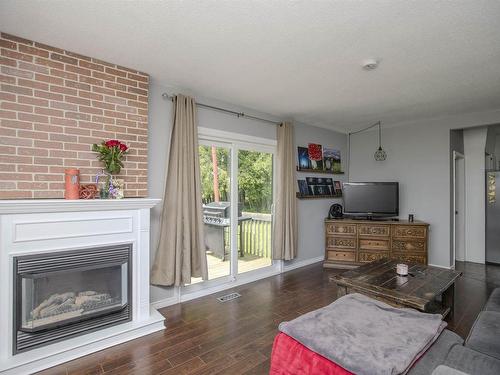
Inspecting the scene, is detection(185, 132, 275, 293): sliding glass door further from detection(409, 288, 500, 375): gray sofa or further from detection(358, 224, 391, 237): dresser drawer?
detection(409, 288, 500, 375): gray sofa

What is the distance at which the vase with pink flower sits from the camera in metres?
2.46

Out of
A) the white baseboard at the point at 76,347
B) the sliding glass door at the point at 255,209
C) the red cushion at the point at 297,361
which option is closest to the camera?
the red cushion at the point at 297,361

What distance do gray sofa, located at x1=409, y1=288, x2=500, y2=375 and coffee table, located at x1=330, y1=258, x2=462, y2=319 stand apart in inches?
18.4

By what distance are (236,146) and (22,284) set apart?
2.66 meters

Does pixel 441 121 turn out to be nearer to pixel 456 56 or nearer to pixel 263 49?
pixel 456 56

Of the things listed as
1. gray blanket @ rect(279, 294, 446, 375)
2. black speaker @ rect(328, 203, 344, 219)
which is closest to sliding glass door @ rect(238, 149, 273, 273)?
black speaker @ rect(328, 203, 344, 219)

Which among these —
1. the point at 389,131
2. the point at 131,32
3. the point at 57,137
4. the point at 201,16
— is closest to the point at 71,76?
the point at 57,137

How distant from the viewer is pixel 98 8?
1807mm

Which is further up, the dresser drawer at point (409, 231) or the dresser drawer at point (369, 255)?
the dresser drawer at point (409, 231)

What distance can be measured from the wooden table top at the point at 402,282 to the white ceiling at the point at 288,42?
2.01 metres

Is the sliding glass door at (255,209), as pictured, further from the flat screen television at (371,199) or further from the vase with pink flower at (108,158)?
the vase with pink flower at (108,158)

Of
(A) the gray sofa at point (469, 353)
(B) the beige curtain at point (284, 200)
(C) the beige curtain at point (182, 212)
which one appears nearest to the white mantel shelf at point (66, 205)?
(C) the beige curtain at point (182, 212)

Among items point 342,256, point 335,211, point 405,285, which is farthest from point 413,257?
point 405,285

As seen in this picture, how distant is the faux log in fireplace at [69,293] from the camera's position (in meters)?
2.06
